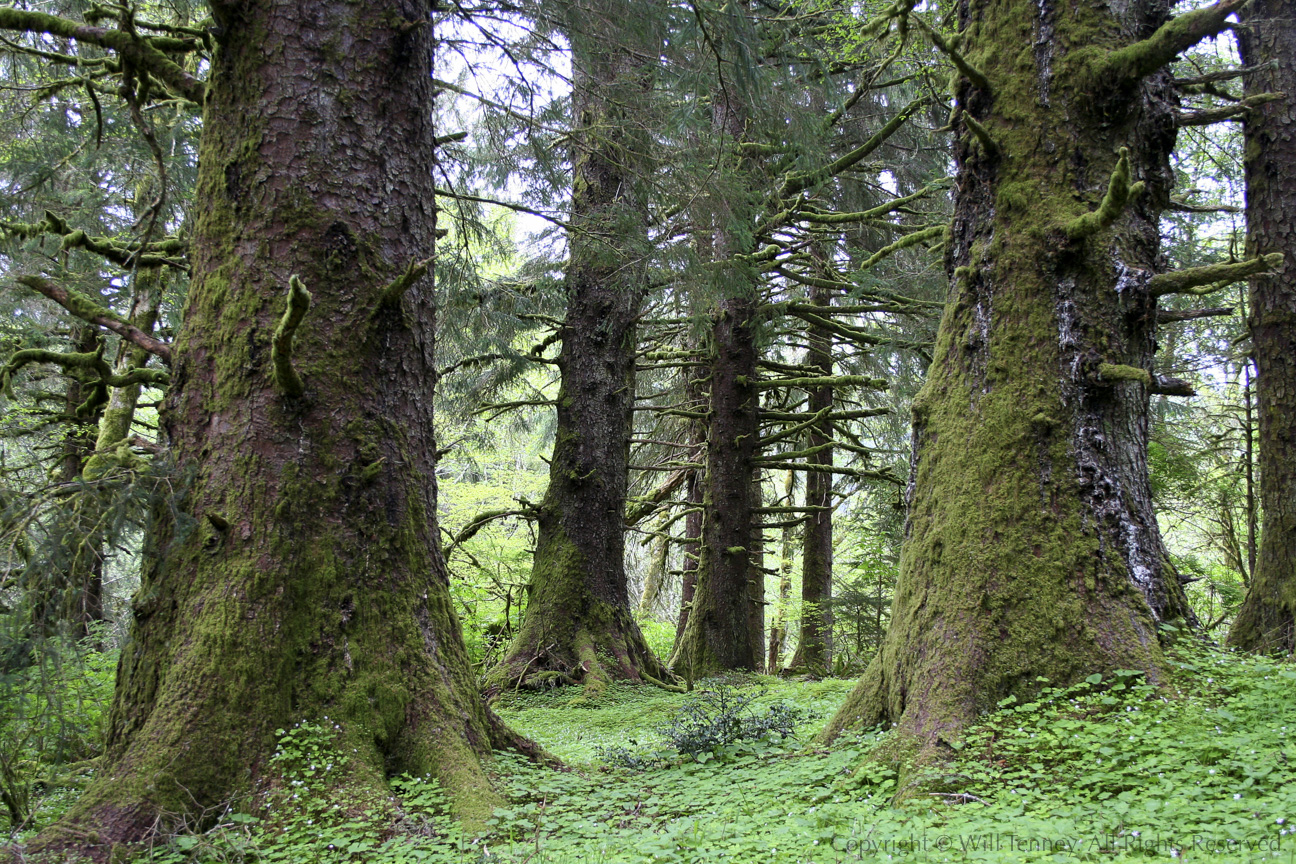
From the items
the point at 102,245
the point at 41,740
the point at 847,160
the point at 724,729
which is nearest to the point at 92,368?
the point at 102,245

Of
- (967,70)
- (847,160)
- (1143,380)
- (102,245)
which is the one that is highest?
(847,160)

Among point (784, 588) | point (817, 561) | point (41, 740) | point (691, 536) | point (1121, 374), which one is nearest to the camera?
point (1121, 374)

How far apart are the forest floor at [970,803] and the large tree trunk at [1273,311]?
3.34 metres

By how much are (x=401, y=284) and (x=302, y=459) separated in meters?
0.93

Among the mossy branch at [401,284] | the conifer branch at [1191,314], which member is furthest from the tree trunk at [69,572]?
the conifer branch at [1191,314]

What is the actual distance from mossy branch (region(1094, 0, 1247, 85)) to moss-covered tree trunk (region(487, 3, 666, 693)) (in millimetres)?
3969

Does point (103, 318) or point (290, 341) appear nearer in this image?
point (290, 341)

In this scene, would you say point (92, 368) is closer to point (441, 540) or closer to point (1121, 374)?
point (441, 540)

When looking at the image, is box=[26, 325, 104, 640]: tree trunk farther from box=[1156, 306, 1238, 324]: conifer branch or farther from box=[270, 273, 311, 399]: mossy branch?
box=[1156, 306, 1238, 324]: conifer branch

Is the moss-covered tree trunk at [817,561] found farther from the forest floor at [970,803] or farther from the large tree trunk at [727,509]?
the forest floor at [970,803]

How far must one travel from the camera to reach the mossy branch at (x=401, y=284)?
142 inches

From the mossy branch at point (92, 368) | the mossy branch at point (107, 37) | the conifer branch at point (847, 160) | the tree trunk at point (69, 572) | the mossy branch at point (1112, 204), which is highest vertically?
the conifer branch at point (847, 160)

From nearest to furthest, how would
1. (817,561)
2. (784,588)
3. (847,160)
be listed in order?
(847,160), (817,561), (784,588)

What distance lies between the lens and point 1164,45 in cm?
346
